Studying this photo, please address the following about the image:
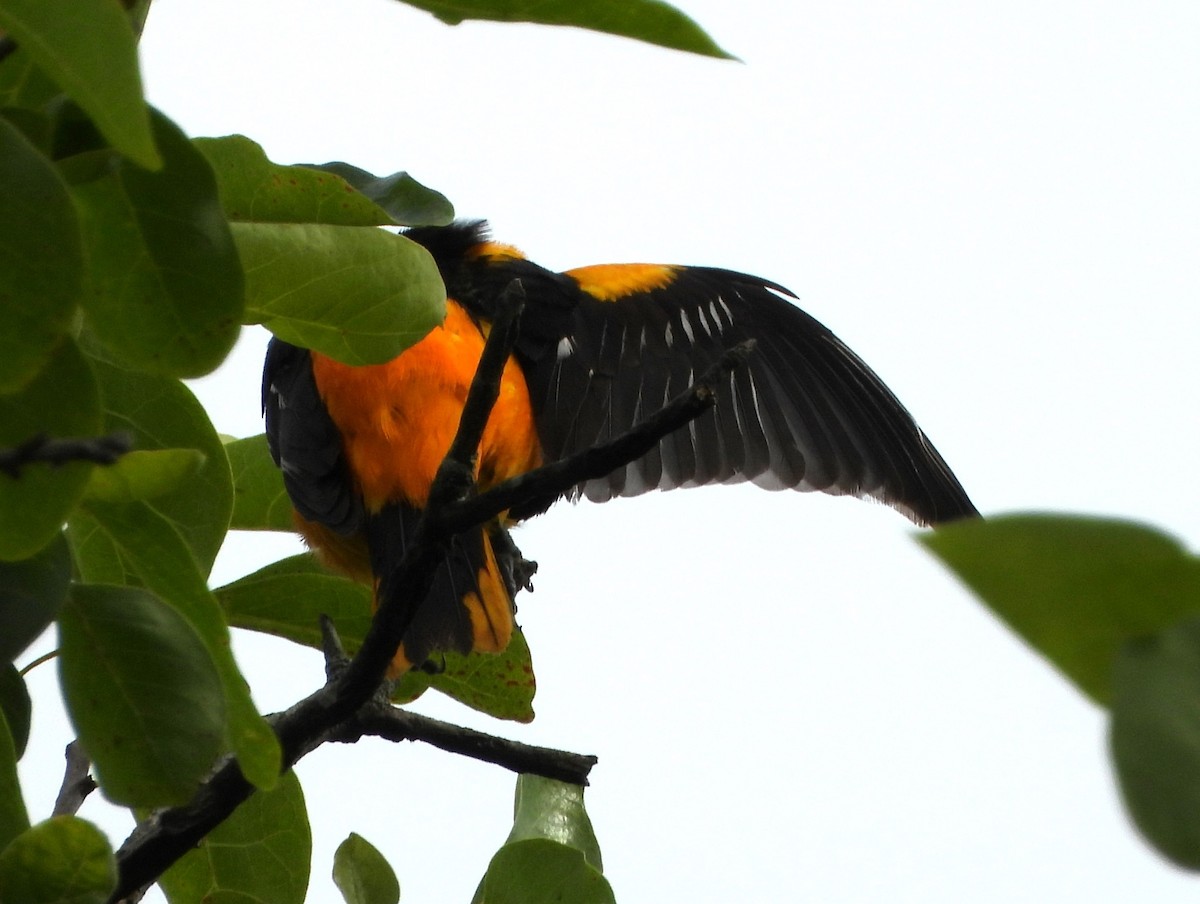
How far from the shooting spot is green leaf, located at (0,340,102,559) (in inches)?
37.6

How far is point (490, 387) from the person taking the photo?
1.60 meters

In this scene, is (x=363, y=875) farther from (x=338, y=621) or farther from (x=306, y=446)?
(x=306, y=446)

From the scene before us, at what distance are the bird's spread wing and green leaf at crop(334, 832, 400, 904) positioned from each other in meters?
2.21

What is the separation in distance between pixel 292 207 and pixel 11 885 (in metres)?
0.68

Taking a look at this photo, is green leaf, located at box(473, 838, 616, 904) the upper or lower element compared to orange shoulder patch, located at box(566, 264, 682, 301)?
lower

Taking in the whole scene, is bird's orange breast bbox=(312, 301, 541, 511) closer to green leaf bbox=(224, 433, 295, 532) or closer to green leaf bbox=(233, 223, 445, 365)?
green leaf bbox=(224, 433, 295, 532)

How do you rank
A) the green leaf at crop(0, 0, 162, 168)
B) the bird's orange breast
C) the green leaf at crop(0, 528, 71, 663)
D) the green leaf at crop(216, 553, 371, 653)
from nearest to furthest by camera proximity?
1. the green leaf at crop(0, 0, 162, 168)
2. the green leaf at crop(0, 528, 71, 663)
3. the green leaf at crop(216, 553, 371, 653)
4. the bird's orange breast

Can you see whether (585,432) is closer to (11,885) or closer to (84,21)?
(11,885)

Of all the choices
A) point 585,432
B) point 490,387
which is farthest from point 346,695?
point 585,432

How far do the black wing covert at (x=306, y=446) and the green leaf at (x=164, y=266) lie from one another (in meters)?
2.11

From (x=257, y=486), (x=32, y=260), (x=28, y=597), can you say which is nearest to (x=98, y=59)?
(x=32, y=260)

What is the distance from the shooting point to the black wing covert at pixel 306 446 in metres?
3.31

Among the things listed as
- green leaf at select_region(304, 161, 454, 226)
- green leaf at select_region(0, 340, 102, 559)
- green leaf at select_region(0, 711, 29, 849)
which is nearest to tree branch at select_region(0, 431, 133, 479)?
green leaf at select_region(0, 340, 102, 559)

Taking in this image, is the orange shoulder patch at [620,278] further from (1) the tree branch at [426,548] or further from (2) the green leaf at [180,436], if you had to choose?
(2) the green leaf at [180,436]
